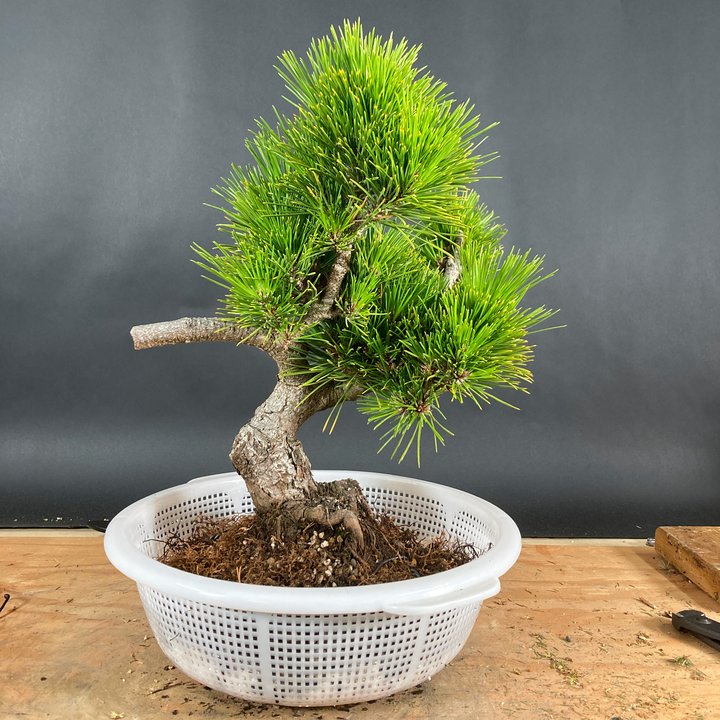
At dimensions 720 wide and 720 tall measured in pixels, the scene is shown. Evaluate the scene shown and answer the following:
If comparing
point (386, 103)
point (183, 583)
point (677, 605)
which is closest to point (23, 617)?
point (183, 583)

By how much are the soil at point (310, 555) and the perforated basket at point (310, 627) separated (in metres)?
0.10

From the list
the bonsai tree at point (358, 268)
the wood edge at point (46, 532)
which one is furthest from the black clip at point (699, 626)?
the wood edge at point (46, 532)

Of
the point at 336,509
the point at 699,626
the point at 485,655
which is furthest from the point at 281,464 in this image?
the point at 699,626

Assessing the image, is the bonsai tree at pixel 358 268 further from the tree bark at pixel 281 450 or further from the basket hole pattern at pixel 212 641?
the basket hole pattern at pixel 212 641

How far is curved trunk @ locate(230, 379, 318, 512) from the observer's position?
1336mm

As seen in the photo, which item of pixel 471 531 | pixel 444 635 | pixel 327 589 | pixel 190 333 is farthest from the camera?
pixel 471 531

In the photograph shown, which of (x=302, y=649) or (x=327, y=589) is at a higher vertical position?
(x=327, y=589)

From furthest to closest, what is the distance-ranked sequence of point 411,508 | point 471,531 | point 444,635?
point 411,508, point 471,531, point 444,635

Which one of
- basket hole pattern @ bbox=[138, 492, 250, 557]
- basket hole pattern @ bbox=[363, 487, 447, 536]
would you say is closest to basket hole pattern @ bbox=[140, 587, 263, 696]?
basket hole pattern @ bbox=[138, 492, 250, 557]

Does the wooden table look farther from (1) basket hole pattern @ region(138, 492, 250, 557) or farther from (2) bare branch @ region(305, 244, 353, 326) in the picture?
(2) bare branch @ region(305, 244, 353, 326)

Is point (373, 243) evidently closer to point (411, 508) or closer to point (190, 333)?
point (190, 333)

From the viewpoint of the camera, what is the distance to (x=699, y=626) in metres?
1.37

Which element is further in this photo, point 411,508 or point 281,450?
point 411,508

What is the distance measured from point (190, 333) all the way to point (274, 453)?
235 mm
